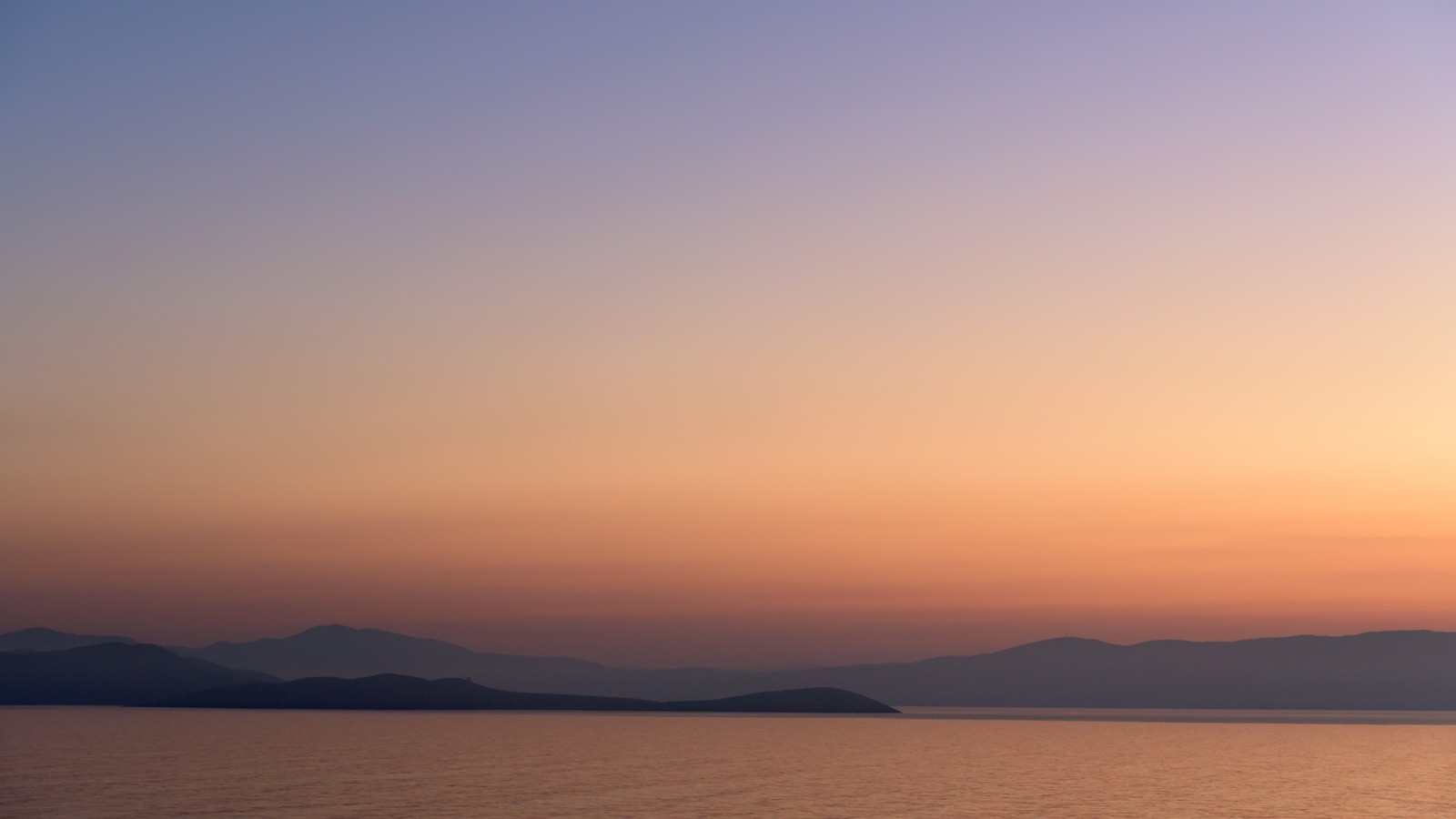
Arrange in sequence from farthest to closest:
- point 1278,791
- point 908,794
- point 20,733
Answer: point 20,733 < point 1278,791 < point 908,794

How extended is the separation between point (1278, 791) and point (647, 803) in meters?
47.9

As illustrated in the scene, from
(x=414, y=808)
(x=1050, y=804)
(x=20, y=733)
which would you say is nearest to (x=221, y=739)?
(x=20, y=733)

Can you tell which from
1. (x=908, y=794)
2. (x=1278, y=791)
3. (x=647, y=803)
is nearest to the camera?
(x=647, y=803)

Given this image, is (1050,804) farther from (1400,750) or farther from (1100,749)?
(1400,750)

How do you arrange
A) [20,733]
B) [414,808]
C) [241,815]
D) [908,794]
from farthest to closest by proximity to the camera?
[20,733] < [908,794] < [414,808] < [241,815]

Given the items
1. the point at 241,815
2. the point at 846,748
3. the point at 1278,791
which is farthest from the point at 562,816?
the point at 846,748

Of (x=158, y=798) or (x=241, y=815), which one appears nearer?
(x=241, y=815)

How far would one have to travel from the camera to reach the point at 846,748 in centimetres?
16525

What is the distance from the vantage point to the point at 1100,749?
16375cm

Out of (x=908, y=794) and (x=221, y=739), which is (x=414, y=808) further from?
(x=221, y=739)

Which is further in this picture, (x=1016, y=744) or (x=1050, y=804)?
(x=1016, y=744)

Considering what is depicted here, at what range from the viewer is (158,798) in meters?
75.4

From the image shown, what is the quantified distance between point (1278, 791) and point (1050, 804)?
25080 mm

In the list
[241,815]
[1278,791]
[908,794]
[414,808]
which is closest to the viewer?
[241,815]
